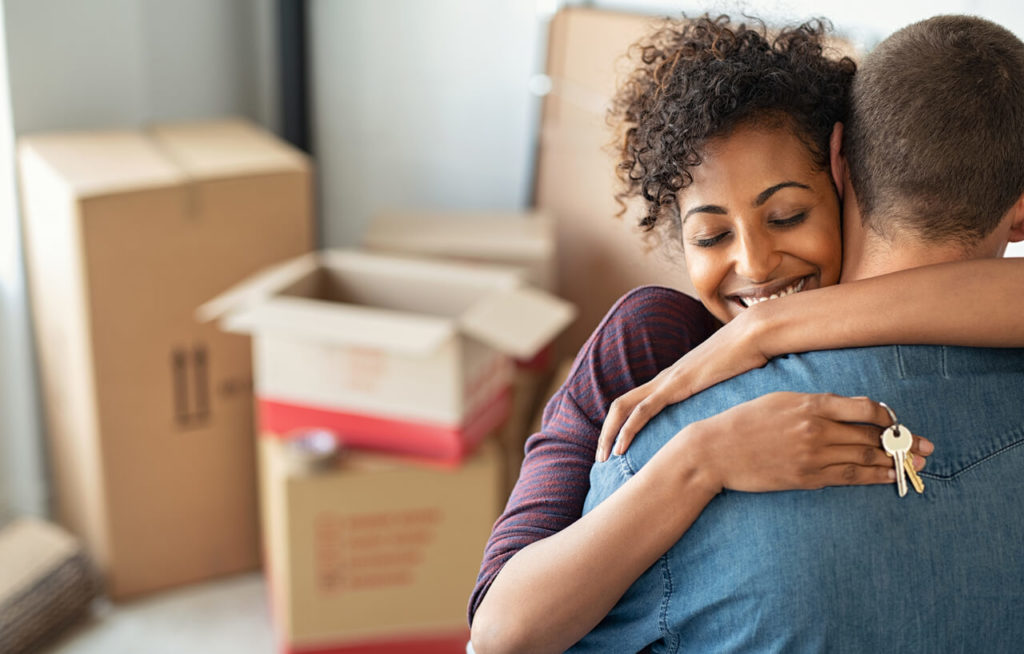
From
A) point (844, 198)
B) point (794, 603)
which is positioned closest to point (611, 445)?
point (794, 603)

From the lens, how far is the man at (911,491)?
68 centimetres

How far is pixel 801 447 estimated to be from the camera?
0.70 m

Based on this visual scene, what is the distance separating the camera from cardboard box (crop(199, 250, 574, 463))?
210 cm

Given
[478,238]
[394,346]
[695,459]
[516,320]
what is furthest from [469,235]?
[695,459]

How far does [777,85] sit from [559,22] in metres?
1.79

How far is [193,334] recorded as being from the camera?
2.51 meters

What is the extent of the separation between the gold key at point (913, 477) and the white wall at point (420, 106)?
87.3 inches

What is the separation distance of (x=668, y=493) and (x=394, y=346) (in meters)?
1.33

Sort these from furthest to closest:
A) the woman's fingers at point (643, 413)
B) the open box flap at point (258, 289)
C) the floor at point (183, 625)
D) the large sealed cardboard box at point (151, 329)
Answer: the floor at point (183, 625) → the large sealed cardboard box at point (151, 329) → the open box flap at point (258, 289) → the woman's fingers at point (643, 413)

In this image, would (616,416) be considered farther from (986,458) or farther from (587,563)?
(986,458)

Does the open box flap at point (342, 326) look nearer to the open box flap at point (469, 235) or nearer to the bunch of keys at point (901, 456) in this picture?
the open box flap at point (469, 235)

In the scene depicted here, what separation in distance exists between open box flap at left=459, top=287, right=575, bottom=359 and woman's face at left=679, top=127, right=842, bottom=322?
103 cm

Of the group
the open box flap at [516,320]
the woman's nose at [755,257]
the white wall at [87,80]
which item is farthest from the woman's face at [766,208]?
the white wall at [87,80]

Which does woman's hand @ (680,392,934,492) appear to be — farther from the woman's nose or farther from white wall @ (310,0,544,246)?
white wall @ (310,0,544,246)
